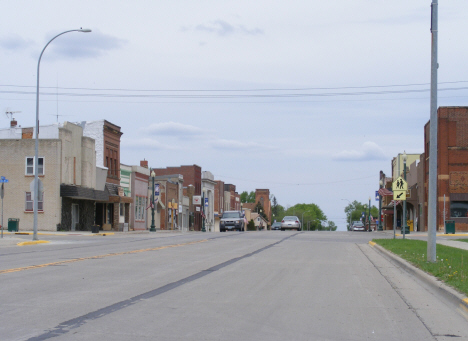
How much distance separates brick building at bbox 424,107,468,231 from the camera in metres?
52.2

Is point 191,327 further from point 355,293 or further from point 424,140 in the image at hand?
Answer: point 424,140

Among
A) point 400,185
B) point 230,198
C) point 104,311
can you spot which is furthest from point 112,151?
point 230,198

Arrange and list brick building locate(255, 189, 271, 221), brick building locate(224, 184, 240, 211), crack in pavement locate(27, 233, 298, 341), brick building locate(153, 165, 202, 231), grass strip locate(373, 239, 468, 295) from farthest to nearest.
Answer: brick building locate(255, 189, 271, 221) < brick building locate(224, 184, 240, 211) < brick building locate(153, 165, 202, 231) < grass strip locate(373, 239, 468, 295) < crack in pavement locate(27, 233, 298, 341)

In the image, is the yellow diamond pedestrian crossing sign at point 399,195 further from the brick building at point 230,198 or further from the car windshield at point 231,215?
the brick building at point 230,198

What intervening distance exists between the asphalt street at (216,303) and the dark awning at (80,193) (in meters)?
27.8


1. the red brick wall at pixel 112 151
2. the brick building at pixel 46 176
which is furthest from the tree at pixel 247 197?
the brick building at pixel 46 176

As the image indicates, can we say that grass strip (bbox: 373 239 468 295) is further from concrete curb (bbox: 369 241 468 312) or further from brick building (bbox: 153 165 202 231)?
brick building (bbox: 153 165 202 231)

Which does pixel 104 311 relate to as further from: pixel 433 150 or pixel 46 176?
pixel 46 176

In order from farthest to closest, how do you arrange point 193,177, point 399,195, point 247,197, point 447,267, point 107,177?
point 247,197
point 193,177
point 107,177
point 399,195
point 447,267

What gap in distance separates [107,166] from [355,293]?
149 ft

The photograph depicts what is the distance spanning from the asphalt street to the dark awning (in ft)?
91.4

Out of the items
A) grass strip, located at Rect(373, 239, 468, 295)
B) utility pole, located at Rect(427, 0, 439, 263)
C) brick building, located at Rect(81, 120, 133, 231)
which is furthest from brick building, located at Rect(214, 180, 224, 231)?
utility pole, located at Rect(427, 0, 439, 263)

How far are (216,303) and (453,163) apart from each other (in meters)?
47.6

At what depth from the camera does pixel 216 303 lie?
9.43m
